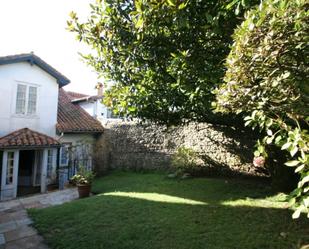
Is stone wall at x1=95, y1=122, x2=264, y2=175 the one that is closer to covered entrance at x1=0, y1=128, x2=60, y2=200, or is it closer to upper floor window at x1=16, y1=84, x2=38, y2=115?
covered entrance at x1=0, y1=128, x2=60, y2=200

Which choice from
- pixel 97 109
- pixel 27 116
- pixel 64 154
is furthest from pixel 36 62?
pixel 97 109

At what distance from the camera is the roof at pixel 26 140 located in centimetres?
1095

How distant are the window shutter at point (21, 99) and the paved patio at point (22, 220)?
451 centimetres

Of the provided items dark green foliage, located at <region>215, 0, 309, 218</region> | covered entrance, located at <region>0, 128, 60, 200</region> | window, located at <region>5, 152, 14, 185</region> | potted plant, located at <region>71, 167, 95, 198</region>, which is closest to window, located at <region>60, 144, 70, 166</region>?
covered entrance, located at <region>0, 128, 60, 200</region>

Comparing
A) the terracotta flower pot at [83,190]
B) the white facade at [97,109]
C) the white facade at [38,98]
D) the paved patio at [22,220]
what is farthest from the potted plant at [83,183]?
the white facade at [97,109]

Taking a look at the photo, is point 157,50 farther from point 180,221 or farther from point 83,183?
point 83,183

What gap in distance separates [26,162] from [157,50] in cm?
1226

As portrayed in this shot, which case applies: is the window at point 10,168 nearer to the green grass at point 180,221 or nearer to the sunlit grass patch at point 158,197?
the green grass at point 180,221

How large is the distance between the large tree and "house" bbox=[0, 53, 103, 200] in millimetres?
7666

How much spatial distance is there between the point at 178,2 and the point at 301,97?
6.53ft

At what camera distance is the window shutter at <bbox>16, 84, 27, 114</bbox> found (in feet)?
40.4

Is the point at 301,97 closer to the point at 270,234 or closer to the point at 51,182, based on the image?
the point at 270,234

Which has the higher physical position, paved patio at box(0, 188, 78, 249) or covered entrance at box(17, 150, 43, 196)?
covered entrance at box(17, 150, 43, 196)

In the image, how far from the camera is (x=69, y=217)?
22.5ft
